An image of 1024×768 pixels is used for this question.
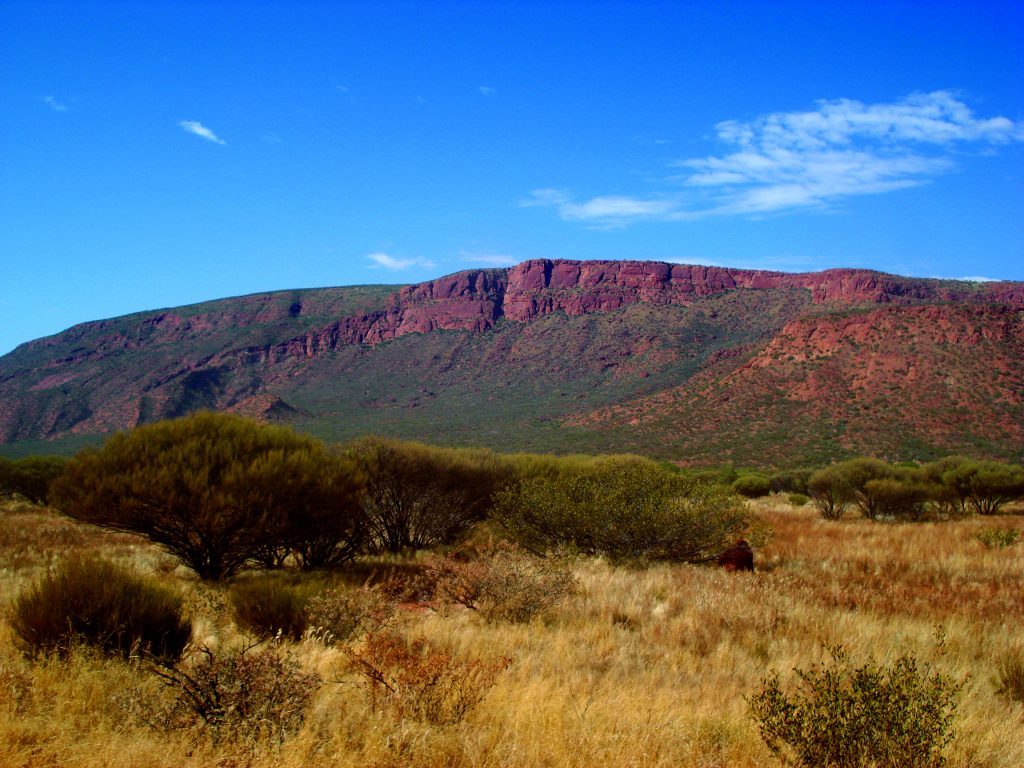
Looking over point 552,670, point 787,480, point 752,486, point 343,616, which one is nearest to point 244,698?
point 552,670

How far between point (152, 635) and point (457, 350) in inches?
3944

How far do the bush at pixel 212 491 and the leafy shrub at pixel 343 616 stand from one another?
14.1ft

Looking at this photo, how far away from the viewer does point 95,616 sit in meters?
5.57

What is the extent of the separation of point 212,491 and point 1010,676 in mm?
10176

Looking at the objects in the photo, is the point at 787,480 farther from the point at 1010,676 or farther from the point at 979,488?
the point at 1010,676

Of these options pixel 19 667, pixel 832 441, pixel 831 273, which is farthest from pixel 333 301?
pixel 19 667

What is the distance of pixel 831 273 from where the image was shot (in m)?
98.6

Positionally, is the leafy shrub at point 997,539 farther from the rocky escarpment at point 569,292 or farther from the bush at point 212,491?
the rocky escarpment at point 569,292

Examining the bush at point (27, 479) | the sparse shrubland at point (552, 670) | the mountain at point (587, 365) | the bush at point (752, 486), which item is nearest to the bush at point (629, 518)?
the sparse shrubland at point (552, 670)

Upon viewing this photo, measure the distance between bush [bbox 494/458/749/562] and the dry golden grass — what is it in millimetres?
1232

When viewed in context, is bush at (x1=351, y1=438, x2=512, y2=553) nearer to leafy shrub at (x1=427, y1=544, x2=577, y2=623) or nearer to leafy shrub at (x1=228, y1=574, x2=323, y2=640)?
leafy shrub at (x1=427, y1=544, x2=577, y2=623)

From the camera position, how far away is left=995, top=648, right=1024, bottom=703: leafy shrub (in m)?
5.73

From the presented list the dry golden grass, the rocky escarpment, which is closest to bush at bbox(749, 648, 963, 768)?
the dry golden grass

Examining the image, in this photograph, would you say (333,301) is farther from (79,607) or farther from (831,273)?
(79,607)
